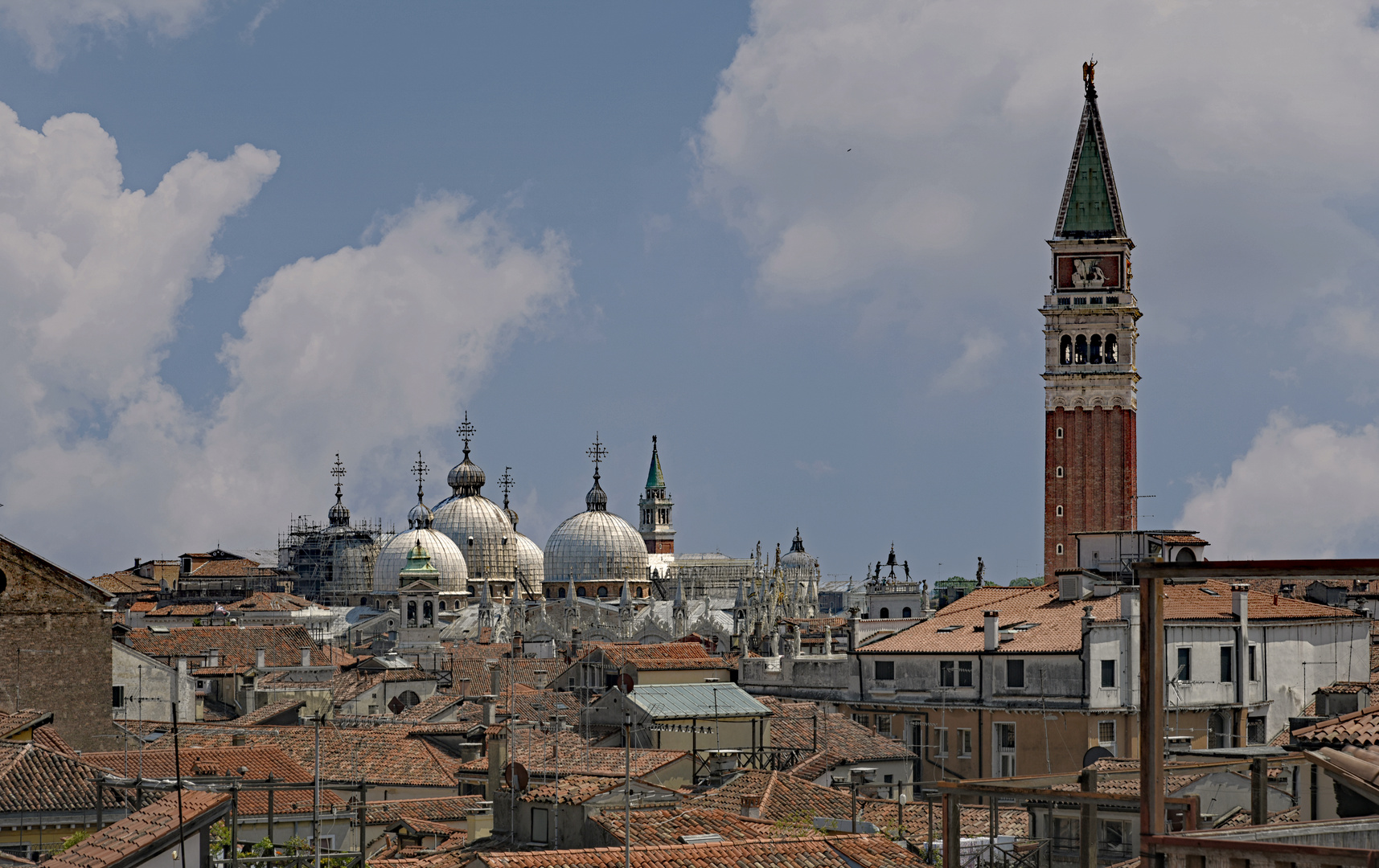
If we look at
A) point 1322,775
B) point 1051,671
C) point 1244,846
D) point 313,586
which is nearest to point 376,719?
point 1051,671

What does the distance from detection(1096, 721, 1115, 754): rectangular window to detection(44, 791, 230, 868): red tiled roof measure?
725 inches

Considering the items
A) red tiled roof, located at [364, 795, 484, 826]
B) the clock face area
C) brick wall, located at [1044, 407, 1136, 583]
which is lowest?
red tiled roof, located at [364, 795, 484, 826]

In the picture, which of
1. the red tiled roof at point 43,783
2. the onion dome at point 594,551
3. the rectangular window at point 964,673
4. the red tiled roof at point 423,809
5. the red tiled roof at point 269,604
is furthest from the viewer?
the onion dome at point 594,551

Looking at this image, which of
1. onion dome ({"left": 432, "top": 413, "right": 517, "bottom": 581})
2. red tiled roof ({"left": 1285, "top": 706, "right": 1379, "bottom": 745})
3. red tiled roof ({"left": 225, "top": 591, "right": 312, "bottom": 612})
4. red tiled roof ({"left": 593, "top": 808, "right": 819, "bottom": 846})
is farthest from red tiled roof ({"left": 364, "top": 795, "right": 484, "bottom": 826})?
onion dome ({"left": 432, "top": 413, "right": 517, "bottom": 581})

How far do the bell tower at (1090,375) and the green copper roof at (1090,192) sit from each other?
61 millimetres

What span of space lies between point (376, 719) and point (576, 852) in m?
26.4

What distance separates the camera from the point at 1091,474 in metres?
74.6

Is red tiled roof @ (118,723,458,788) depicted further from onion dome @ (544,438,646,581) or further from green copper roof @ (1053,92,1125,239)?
onion dome @ (544,438,646,581)

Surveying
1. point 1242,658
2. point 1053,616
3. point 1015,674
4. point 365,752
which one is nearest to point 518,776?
point 365,752

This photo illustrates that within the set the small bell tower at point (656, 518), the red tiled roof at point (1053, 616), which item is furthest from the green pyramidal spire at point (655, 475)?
the red tiled roof at point (1053, 616)

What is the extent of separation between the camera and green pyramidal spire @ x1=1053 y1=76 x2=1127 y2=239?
7500 cm

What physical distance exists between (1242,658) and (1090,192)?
159 ft

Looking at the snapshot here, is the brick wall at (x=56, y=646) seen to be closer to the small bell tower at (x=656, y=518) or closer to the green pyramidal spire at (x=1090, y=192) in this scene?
the green pyramidal spire at (x=1090, y=192)

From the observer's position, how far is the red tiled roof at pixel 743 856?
1395cm
